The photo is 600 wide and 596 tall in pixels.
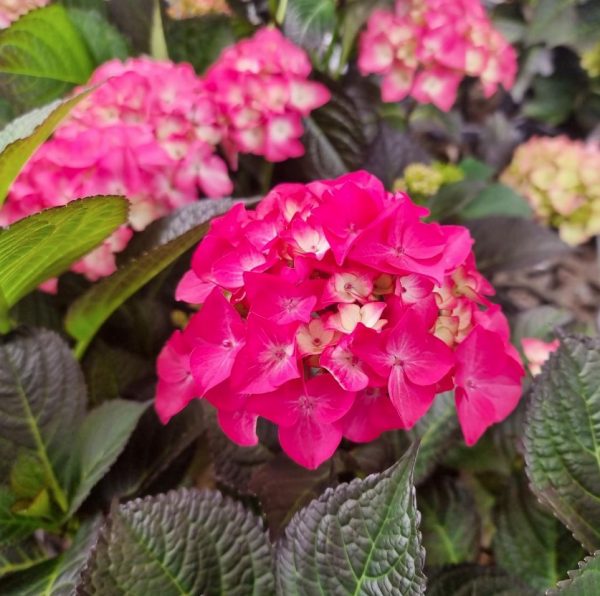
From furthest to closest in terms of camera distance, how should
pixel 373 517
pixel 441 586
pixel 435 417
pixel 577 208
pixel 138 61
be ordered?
pixel 577 208 < pixel 138 61 < pixel 435 417 < pixel 441 586 < pixel 373 517

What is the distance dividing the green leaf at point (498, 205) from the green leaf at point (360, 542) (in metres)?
0.59

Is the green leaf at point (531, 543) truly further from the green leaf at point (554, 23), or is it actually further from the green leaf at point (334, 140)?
the green leaf at point (554, 23)

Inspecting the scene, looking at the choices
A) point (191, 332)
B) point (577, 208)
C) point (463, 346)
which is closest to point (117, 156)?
point (191, 332)

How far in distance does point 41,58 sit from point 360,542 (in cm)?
64

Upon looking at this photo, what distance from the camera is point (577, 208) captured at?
1.01 metres

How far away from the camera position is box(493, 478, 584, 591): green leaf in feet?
1.94

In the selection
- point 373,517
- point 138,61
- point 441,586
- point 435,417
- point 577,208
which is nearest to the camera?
point 373,517

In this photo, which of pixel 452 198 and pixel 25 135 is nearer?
pixel 25 135

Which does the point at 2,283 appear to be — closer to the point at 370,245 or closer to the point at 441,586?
the point at 370,245

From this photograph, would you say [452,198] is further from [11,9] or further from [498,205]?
[11,9]

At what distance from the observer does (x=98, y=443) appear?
594 millimetres

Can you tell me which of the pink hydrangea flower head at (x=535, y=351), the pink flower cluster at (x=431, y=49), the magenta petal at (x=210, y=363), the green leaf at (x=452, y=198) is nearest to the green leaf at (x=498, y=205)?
the green leaf at (x=452, y=198)

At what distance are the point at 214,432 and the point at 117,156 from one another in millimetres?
272

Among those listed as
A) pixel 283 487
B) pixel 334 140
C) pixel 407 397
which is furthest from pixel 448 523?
pixel 334 140
